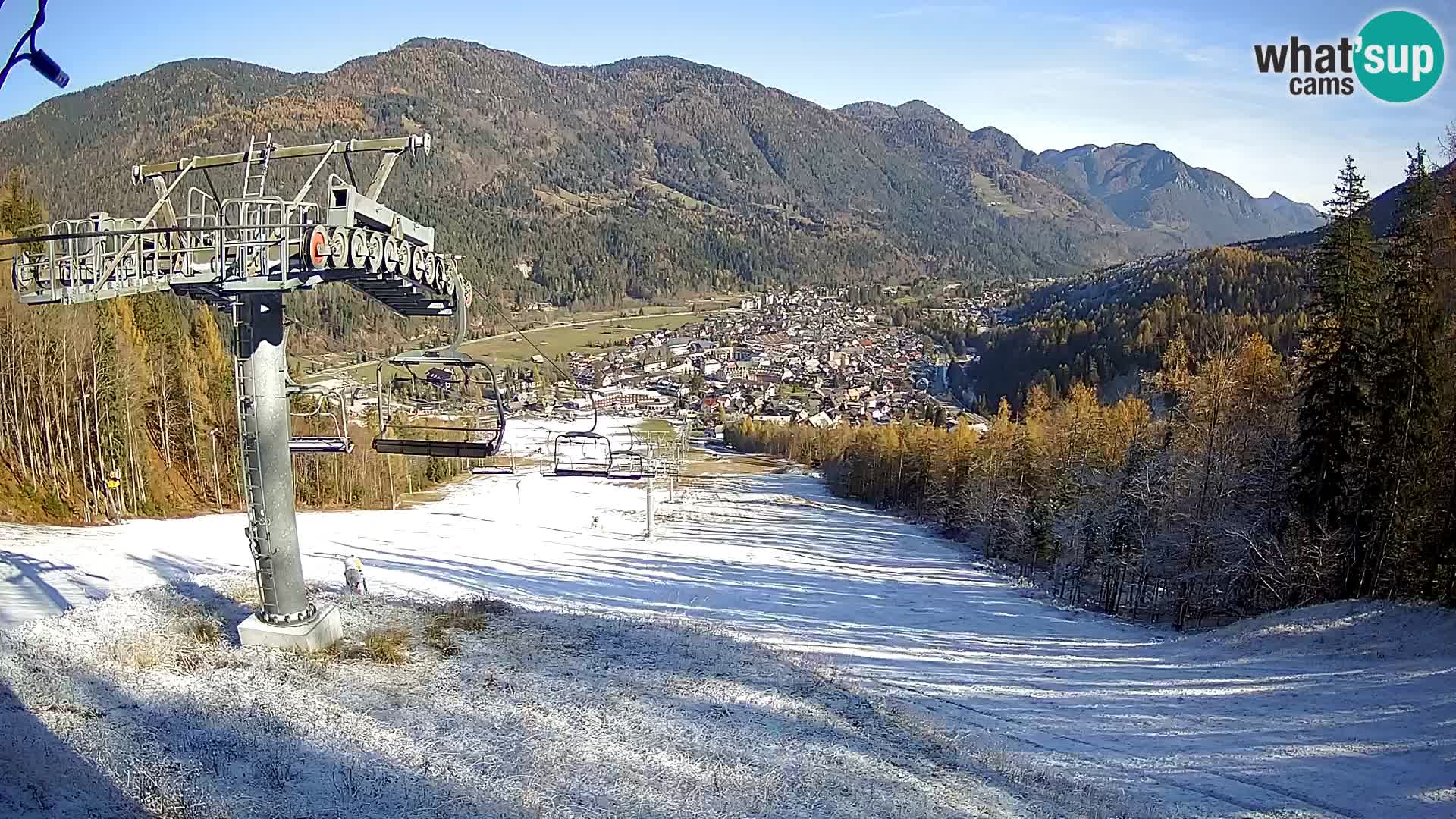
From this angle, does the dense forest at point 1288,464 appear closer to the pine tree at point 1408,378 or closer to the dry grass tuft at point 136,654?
the pine tree at point 1408,378

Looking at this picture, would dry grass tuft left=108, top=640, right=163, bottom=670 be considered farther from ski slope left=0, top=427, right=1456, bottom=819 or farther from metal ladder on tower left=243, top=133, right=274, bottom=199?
metal ladder on tower left=243, top=133, right=274, bottom=199

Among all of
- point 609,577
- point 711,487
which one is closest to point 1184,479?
point 609,577

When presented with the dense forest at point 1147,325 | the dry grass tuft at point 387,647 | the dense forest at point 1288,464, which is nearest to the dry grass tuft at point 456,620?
the dry grass tuft at point 387,647

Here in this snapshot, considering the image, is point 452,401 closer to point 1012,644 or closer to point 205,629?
point 205,629

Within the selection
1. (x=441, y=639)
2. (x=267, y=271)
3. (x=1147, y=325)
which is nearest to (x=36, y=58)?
(x=267, y=271)

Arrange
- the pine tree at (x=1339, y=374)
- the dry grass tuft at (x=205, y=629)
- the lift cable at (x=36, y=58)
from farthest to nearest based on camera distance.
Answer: the pine tree at (x=1339, y=374)
the dry grass tuft at (x=205, y=629)
the lift cable at (x=36, y=58)

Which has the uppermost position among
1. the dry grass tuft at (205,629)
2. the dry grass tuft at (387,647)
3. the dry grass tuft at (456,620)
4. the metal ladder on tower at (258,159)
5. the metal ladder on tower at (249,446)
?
the metal ladder on tower at (258,159)
